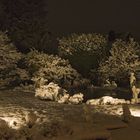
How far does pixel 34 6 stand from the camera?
28938mm

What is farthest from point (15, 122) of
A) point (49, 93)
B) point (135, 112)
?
point (49, 93)

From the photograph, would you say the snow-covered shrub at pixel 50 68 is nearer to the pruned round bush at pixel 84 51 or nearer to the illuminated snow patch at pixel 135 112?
the pruned round bush at pixel 84 51

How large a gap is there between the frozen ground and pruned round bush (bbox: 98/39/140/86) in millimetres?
7742

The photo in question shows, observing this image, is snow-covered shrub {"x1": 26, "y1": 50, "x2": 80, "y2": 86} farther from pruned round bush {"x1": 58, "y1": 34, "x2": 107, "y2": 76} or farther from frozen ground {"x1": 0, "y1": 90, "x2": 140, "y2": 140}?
frozen ground {"x1": 0, "y1": 90, "x2": 140, "y2": 140}

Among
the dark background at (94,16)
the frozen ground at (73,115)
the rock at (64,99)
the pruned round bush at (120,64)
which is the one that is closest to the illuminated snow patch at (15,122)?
the frozen ground at (73,115)

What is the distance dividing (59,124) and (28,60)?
1220 centimetres

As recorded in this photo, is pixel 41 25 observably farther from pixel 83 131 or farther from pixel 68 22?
pixel 83 131

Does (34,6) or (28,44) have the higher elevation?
(34,6)

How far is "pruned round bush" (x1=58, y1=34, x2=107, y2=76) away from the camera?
26703mm

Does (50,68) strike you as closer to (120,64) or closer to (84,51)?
(84,51)

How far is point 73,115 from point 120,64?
1108cm

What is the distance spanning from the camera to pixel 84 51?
1088 inches

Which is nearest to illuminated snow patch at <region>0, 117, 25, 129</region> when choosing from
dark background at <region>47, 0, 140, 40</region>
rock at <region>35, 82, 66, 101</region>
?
rock at <region>35, 82, 66, 101</region>

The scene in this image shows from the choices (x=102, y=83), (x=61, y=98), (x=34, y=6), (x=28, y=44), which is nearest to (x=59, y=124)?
(x=61, y=98)
